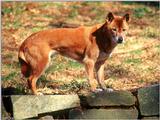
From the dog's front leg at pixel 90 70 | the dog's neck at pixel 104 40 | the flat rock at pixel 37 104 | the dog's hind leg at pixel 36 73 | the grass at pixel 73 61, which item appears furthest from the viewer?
the grass at pixel 73 61

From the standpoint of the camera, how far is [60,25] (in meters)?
14.9

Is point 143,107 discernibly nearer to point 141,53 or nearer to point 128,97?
point 128,97

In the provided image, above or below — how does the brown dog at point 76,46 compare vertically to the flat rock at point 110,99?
above

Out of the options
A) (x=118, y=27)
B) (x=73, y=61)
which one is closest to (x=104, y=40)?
(x=118, y=27)

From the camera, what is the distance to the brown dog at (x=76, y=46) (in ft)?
29.8

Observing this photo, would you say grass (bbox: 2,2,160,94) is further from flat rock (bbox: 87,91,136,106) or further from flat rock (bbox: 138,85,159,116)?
flat rock (bbox: 138,85,159,116)

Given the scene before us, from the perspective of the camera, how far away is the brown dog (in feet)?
29.8

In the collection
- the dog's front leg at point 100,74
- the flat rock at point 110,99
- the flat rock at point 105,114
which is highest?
the dog's front leg at point 100,74

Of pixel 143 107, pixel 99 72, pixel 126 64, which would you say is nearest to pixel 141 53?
pixel 126 64

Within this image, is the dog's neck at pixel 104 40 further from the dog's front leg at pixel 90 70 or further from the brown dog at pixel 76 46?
the dog's front leg at pixel 90 70

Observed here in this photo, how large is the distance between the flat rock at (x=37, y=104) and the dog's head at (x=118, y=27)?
1.32m

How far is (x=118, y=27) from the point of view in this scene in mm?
9156

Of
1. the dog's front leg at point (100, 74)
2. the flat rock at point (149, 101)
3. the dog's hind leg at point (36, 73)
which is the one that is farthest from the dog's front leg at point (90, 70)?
the flat rock at point (149, 101)

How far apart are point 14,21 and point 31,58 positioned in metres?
6.14
